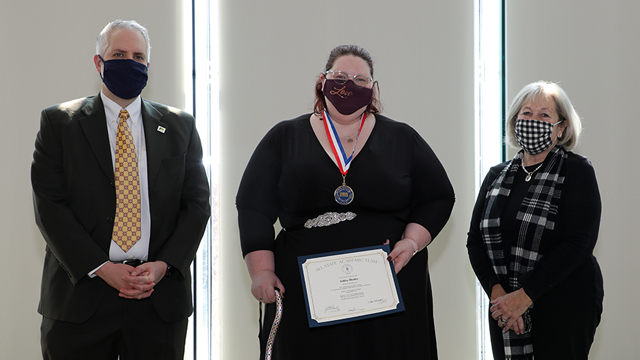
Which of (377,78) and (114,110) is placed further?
(377,78)

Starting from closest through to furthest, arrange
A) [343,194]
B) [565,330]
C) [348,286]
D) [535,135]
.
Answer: [348,286]
[343,194]
[565,330]
[535,135]

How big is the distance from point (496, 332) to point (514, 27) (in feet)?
6.63

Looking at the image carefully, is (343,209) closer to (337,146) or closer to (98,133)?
(337,146)

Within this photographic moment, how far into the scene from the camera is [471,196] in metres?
3.30

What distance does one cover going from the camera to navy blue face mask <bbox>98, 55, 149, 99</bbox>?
6.33 ft

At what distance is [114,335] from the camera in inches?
73.0

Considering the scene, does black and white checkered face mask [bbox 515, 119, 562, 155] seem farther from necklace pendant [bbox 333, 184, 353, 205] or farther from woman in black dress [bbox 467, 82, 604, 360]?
necklace pendant [bbox 333, 184, 353, 205]

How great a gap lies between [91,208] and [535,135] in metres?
1.82

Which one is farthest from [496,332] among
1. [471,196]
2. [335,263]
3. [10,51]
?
[10,51]

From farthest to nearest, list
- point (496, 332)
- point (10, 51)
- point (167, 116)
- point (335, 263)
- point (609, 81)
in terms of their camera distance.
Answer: point (609, 81) → point (10, 51) → point (496, 332) → point (167, 116) → point (335, 263)

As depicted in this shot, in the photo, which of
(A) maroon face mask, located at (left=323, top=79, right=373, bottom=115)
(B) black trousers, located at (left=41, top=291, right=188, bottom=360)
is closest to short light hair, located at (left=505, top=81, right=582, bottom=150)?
(A) maroon face mask, located at (left=323, top=79, right=373, bottom=115)

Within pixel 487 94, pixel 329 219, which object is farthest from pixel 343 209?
pixel 487 94

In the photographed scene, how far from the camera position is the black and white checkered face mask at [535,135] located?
86.6 inches

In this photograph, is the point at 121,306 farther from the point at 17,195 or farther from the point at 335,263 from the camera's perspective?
the point at 17,195
